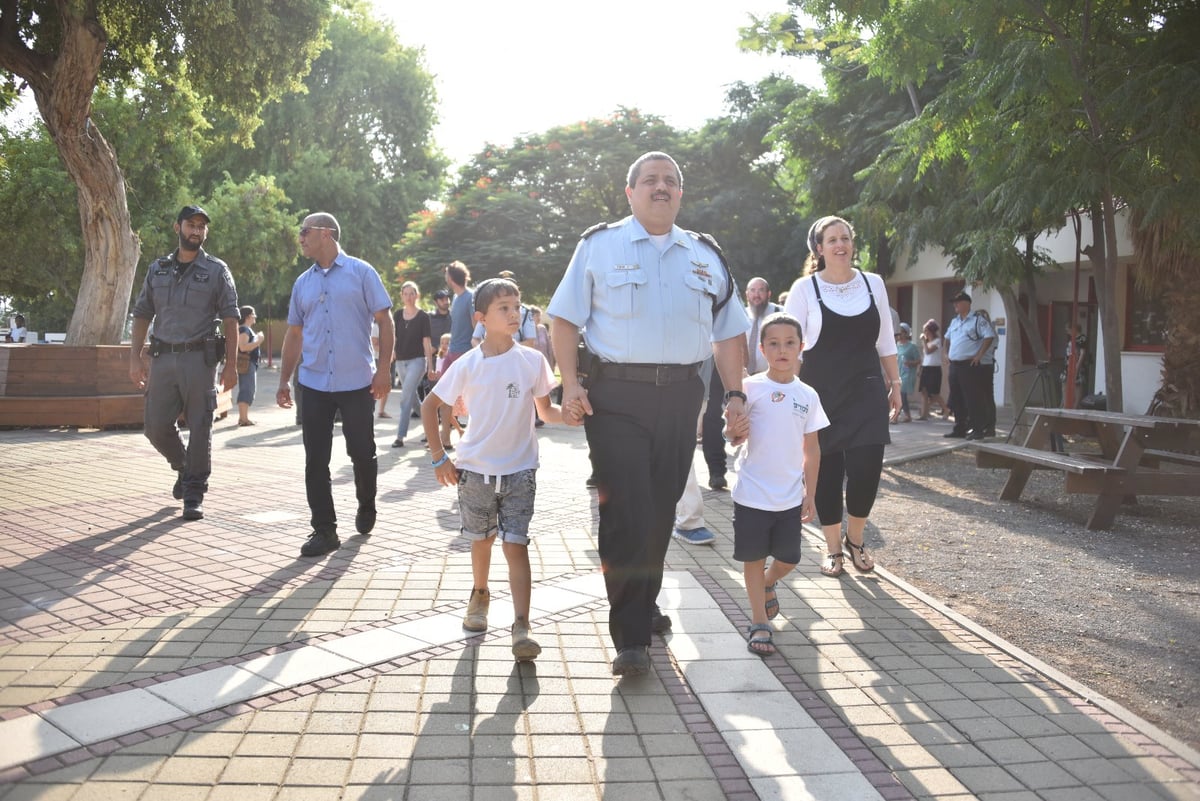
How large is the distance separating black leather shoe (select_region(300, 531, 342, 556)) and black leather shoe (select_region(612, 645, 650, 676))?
102 inches

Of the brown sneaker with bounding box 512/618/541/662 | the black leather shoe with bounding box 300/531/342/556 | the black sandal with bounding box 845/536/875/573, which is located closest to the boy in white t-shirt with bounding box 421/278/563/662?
the brown sneaker with bounding box 512/618/541/662

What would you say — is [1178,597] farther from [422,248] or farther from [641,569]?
[422,248]

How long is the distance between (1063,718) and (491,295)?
2.81 meters

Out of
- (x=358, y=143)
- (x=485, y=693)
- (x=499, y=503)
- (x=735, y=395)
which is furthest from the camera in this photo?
(x=358, y=143)

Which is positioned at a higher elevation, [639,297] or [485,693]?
[639,297]

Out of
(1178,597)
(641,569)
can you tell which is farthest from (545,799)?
(1178,597)

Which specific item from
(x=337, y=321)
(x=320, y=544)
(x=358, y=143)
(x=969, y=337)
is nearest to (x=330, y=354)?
(x=337, y=321)

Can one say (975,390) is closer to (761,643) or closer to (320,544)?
(320,544)

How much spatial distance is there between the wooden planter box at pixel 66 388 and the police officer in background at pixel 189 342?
21.4 feet

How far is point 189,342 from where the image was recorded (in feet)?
23.2

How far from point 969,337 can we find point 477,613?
11.0m

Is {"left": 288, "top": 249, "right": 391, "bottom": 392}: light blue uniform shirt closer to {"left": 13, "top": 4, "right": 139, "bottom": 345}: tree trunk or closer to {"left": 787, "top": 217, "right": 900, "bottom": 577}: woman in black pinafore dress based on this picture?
{"left": 787, "top": 217, "right": 900, "bottom": 577}: woman in black pinafore dress

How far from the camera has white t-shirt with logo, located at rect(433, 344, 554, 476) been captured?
439 centimetres

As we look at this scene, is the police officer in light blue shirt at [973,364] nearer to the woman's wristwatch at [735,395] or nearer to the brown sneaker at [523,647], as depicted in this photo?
the woman's wristwatch at [735,395]
